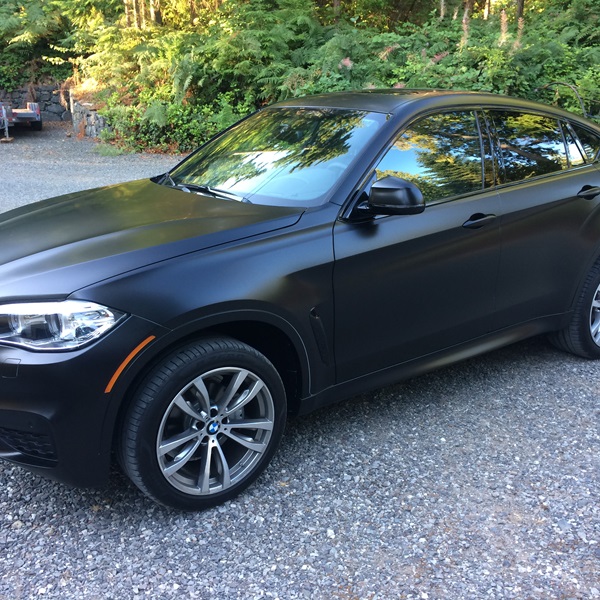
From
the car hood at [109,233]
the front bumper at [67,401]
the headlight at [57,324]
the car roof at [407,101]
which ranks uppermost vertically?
the car roof at [407,101]

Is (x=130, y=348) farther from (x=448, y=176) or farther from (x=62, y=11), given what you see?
(x=62, y=11)

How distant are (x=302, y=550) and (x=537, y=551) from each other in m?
0.93

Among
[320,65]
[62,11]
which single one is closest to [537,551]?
[320,65]

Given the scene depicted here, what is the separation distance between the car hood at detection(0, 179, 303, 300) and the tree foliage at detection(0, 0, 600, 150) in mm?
8936

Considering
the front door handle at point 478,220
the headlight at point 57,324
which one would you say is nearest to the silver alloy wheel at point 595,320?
the front door handle at point 478,220

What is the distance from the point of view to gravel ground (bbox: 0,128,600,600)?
2.42 meters

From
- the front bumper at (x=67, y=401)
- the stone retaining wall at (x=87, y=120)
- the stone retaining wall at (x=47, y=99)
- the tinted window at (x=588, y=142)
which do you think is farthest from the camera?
the stone retaining wall at (x=47, y=99)

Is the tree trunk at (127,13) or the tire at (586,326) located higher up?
the tree trunk at (127,13)

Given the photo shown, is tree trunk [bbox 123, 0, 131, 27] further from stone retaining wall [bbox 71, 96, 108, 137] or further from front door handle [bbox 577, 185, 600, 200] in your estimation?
Result: front door handle [bbox 577, 185, 600, 200]

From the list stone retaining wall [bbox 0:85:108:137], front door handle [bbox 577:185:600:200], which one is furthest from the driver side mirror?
stone retaining wall [bbox 0:85:108:137]

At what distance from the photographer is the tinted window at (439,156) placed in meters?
3.28

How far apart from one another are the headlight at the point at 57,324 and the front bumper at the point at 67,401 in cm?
4

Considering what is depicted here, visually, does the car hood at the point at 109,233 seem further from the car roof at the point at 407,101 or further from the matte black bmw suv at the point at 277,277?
the car roof at the point at 407,101

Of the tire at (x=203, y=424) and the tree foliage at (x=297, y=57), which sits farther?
the tree foliage at (x=297, y=57)
